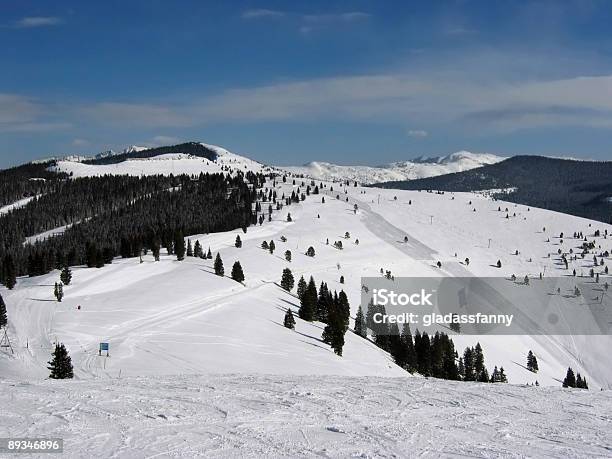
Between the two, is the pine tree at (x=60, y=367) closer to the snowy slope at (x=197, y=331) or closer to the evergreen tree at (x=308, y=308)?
the snowy slope at (x=197, y=331)

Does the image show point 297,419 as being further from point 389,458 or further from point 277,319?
point 277,319

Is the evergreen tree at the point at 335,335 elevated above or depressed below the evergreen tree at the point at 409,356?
above

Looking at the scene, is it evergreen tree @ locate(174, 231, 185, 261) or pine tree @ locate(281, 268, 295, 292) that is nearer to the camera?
pine tree @ locate(281, 268, 295, 292)

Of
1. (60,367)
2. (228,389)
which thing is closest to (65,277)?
(60,367)

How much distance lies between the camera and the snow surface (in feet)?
57.7

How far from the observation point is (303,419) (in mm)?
21125

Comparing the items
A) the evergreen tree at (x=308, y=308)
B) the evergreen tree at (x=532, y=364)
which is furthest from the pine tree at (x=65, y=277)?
the evergreen tree at (x=532, y=364)

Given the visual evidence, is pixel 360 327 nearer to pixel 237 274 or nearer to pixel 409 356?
pixel 409 356

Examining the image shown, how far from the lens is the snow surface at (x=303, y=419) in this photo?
17.6m

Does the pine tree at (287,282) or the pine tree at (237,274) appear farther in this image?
the pine tree at (287,282)

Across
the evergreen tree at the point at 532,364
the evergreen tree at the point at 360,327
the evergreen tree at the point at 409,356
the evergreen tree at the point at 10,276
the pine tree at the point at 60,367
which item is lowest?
the evergreen tree at the point at 532,364

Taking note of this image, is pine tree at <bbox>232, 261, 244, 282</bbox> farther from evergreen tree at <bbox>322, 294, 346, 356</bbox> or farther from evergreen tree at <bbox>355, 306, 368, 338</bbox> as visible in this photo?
evergreen tree at <bbox>322, 294, 346, 356</bbox>

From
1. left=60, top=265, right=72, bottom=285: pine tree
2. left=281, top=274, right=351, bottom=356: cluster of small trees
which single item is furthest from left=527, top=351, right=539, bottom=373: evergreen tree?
left=60, top=265, right=72, bottom=285: pine tree

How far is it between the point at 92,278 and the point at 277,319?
3967cm
